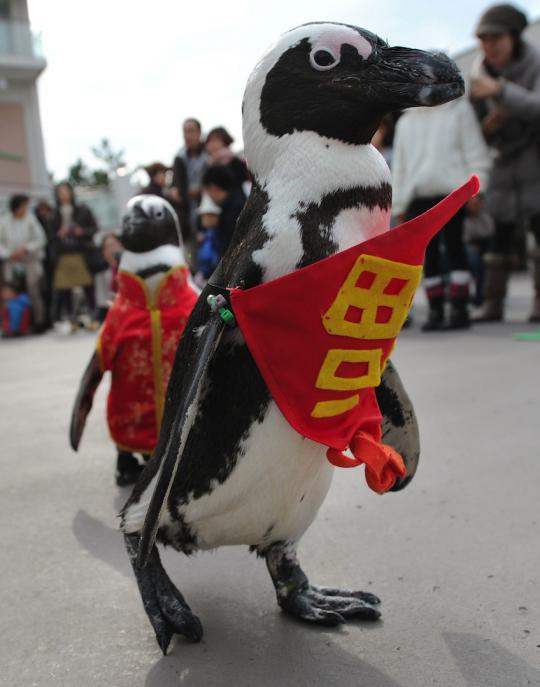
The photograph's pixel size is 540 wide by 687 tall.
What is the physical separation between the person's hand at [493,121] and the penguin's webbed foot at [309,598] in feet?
11.6

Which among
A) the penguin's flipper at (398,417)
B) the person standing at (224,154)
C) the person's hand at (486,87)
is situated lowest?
the penguin's flipper at (398,417)

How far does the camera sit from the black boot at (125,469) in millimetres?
2385

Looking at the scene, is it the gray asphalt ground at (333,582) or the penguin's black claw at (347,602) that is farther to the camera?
the penguin's black claw at (347,602)

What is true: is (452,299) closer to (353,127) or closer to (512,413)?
(512,413)

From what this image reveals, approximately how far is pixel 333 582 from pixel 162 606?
391 mm

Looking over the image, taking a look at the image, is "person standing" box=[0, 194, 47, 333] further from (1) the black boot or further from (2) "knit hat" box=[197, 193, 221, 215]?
(1) the black boot

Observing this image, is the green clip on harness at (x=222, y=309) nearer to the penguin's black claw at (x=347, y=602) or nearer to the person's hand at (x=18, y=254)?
the penguin's black claw at (x=347, y=602)

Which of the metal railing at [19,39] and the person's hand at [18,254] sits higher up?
the metal railing at [19,39]

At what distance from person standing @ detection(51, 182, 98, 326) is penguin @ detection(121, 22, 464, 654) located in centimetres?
703

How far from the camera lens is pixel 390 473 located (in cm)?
130

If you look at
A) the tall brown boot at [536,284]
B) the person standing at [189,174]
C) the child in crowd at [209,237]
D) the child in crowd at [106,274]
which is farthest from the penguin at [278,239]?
the child in crowd at [106,274]

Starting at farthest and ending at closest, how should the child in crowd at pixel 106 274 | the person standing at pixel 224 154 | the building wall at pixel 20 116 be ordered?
1. the building wall at pixel 20 116
2. the child in crowd at pixel 106 274
3. the person standing at pixel 224 154

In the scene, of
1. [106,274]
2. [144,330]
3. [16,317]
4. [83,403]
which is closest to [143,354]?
[144,330]

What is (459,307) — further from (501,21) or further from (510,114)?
(501,21)
